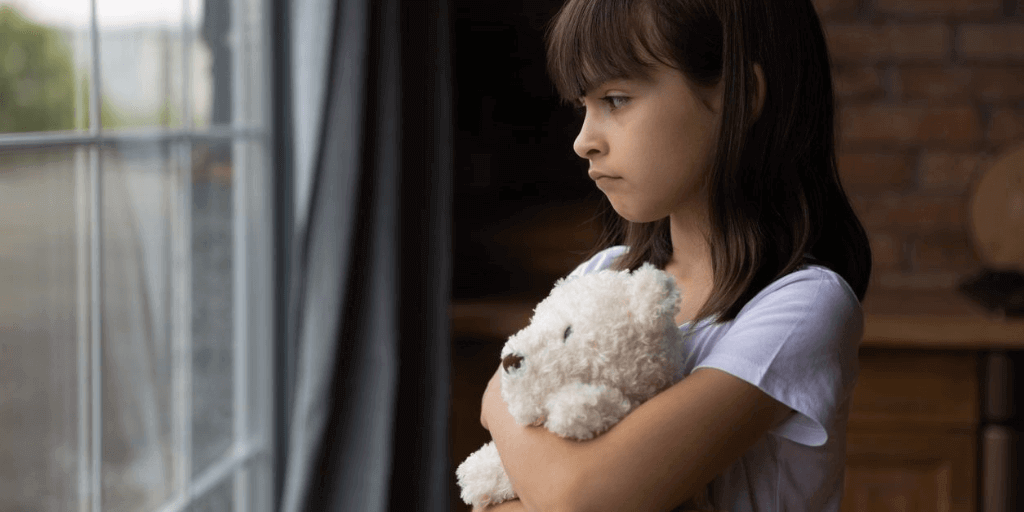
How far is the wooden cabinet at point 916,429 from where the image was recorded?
1680 millimetres

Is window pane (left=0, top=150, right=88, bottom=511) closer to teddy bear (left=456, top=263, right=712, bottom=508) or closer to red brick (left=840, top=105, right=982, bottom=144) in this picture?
teddy bear (left=456, top=263, right=712, bottom=508)

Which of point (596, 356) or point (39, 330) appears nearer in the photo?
point (596, 356)

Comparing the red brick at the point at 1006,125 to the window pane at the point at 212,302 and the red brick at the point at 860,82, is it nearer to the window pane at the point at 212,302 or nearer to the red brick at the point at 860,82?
the red brick at the point at 860,82

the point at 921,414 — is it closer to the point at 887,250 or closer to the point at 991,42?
the point at 887,250

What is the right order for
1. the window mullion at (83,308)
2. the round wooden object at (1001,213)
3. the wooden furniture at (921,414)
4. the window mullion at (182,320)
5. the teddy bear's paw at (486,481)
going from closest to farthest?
the teddy bear's paw at (486,481) < the window mullion at (83,308) < the window mullion at (182,320) < the wooden furniture at (921,414) < the round wooden object at (1001,213)

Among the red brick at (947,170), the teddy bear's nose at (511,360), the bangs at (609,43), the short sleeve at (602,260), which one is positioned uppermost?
the bangs at (609,43)

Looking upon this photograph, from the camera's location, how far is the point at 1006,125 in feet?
6.95

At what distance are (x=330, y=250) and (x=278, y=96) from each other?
38cm

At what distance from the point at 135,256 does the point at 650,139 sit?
81cm

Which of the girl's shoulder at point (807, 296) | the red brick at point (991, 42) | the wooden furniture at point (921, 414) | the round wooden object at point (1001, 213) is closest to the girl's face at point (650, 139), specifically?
the girl's shoulder at point (807, 296)

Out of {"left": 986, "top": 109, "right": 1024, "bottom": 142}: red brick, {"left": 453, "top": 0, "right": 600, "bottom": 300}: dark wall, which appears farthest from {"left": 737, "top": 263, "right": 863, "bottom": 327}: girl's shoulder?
{"left": 986, "top": 109, "right": 1024, "bottom": 142}: red brick

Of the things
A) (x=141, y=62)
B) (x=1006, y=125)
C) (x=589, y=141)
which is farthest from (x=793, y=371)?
(x=1006, y=125)

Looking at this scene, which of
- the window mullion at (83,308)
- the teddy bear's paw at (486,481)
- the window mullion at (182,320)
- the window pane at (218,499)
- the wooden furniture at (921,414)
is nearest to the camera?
the teddy bear's paw at (486,481)

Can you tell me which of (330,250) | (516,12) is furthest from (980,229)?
(330,250)
